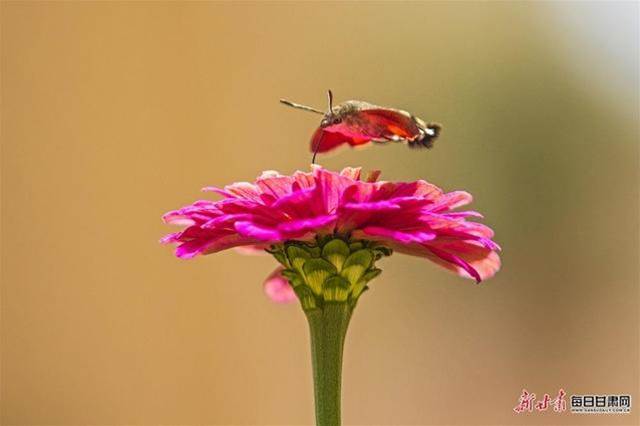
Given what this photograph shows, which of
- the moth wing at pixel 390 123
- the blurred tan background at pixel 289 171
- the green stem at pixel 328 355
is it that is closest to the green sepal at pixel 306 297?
the green stem at pixel 328 355

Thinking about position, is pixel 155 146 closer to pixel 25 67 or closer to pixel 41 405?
pixel 25 67

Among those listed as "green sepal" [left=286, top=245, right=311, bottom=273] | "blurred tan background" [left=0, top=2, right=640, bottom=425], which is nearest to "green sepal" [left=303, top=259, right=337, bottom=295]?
"green sepal" [left=286, top=245, right=311, bottom=273]

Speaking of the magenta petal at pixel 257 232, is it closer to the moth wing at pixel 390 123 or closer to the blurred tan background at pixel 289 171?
the moth wing at pixel 390 123

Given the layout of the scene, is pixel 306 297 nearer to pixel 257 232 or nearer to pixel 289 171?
pixel 257 232

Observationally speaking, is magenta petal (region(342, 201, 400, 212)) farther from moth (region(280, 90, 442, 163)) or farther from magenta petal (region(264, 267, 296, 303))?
magenta petal (region(264, 267, 296, 303))

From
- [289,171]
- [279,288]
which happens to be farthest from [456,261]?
[289,171]

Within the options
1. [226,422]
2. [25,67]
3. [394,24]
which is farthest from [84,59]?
[226,422]
